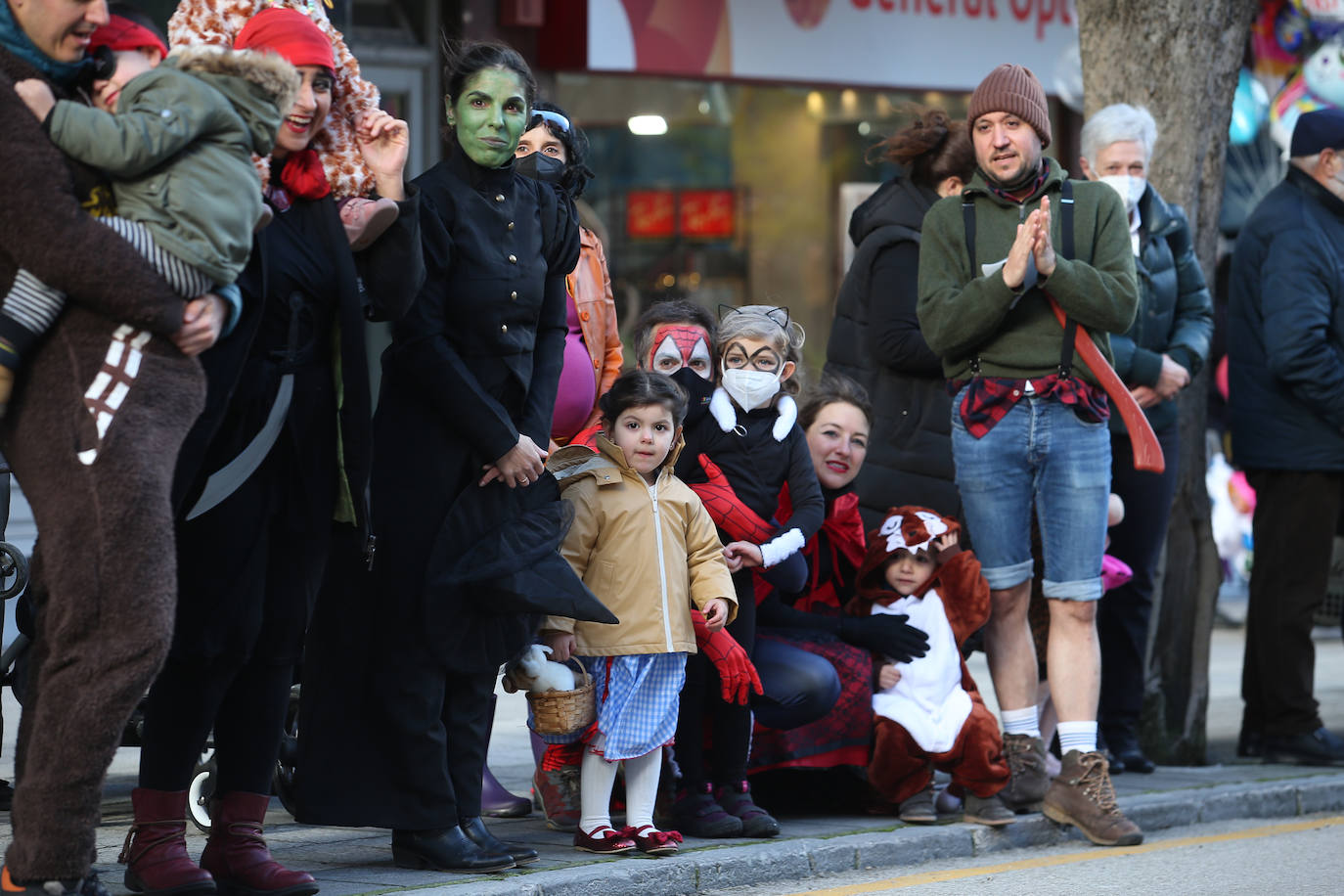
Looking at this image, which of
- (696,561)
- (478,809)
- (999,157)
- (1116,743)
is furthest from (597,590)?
(1116,743)

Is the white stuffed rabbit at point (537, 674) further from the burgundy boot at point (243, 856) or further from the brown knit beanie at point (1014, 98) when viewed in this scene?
the brown knit beanie at point (1014, 98)

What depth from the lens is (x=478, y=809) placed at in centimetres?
543

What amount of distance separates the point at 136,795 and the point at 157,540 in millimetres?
895

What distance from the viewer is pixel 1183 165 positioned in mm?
7867

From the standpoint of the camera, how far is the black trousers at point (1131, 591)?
742 centimetres

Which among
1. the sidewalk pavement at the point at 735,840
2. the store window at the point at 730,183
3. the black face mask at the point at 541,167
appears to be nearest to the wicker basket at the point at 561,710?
the sidewalk pavement at the point at 735,840

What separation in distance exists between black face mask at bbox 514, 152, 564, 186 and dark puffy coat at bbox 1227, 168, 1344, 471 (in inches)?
130

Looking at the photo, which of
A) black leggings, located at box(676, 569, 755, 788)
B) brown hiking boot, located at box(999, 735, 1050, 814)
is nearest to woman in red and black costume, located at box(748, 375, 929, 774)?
black leggings, located at box(676, 569, 755, 788)

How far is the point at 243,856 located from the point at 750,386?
85.1 inches

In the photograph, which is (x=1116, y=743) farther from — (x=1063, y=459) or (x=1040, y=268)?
(x=1040, y=268)

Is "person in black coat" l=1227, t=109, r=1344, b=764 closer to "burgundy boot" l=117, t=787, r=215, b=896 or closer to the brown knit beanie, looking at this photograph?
the brown knit beanie

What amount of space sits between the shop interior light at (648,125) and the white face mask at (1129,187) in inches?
191

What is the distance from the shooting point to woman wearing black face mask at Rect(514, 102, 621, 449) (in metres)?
6.11

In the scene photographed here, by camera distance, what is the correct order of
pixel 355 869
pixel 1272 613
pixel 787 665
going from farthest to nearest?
pixel 1272 613, pixel 787 665, pixel 355 869
